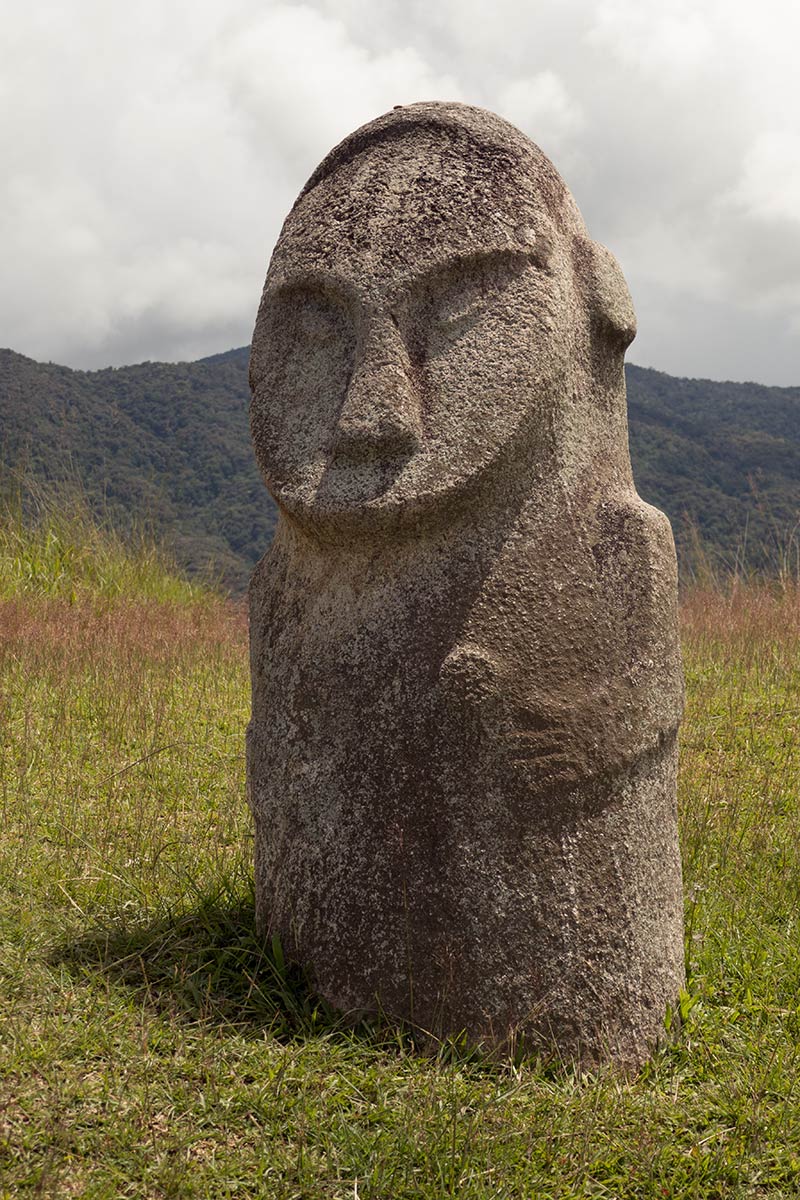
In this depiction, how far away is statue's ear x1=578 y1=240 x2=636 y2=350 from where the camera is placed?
9.08ft

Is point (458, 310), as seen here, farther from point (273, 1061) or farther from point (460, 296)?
point (273, 1061)

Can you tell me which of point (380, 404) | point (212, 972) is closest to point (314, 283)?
point (380, 404)

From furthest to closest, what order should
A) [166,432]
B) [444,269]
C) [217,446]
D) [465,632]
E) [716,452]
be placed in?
[166,432]
[217,446]
[716,452]
[444,269]
[465,632]

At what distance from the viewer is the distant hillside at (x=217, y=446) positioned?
23.1 m

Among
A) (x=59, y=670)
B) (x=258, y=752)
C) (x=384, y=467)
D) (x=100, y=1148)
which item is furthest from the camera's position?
(x=59, y=670)

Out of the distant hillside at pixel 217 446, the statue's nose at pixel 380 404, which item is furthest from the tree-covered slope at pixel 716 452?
the statue's nose at pixel 380 404

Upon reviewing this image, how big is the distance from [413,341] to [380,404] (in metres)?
0.19

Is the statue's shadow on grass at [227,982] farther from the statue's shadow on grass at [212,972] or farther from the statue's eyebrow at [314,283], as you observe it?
the statue's eyebrow at [314,283]

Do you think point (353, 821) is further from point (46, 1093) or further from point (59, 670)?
point (59, 670)

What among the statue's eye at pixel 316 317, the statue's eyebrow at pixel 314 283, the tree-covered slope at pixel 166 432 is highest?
the tree-covered slope at pixel 166 432

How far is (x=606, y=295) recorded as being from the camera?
2783 millimetres

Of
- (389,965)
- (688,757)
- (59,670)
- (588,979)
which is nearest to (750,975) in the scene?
(588,979)

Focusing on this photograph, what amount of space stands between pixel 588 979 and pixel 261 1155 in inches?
31.4

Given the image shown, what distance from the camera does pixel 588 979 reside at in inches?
100.0
